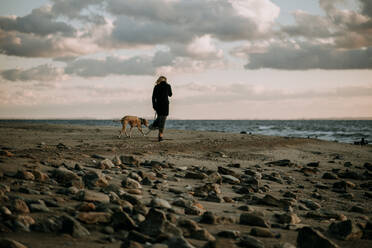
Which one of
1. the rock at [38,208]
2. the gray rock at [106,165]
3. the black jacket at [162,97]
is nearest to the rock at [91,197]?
the rock at [38,208]

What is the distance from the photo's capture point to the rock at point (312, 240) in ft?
9.14

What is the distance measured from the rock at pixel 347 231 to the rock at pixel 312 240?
2.21 feet

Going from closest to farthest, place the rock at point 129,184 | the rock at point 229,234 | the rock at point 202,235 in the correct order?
1. the rock at point 202,235
2. the rock at point 229,234
3. the rock at point 129,184

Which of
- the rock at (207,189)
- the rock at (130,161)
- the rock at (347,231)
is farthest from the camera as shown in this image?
the rock at (130,161)

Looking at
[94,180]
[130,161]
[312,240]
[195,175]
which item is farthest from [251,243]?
[130,161]

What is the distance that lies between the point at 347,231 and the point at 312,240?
0.77m

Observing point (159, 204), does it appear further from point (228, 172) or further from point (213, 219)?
point (228, 172)

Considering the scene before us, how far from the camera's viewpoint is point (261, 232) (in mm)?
3236

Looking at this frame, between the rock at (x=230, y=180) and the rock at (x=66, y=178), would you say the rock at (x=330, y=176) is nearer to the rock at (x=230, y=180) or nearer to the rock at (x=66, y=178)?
the rock at (x=230, y=180)

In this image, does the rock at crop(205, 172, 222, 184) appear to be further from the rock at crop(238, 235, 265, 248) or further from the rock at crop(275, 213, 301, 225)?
the rock at crop(238, 235, 265, 248)

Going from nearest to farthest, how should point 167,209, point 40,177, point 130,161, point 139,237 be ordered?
point 139,237 → point 167,209 → point 40,177 → point 130,161

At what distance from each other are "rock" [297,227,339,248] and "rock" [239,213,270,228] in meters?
0.60

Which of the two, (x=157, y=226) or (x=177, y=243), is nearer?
(x=177, y=243)

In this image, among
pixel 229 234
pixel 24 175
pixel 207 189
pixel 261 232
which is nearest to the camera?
pixel 229 234
